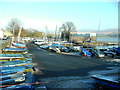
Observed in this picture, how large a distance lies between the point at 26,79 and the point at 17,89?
1.38m

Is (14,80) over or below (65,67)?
over

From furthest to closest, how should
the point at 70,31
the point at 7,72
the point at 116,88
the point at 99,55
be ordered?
1. the point at 70,31
2. the point at 99,55
3. the point at 7,72
4. the point at 116,88

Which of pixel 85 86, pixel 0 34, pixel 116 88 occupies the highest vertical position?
pixel 0 34

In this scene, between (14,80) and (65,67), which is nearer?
(14,80)

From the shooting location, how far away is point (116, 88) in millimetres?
5227

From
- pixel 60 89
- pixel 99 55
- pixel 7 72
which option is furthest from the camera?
pixel 99 55

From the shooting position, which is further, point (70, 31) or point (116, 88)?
point (70, 31)

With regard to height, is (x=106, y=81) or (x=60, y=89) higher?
(x=106, y=81)

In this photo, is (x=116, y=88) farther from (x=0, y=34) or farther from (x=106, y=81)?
(x=0, y=34)

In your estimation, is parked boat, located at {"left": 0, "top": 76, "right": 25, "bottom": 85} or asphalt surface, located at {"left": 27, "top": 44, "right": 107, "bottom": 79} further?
asphalt surface, located at {"left": 27, "top": 44, "right": 107, "bottom": 79}

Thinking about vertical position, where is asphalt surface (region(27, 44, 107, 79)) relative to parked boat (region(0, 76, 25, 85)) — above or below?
below

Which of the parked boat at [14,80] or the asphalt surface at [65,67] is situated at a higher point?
the parked boat at [14,80]

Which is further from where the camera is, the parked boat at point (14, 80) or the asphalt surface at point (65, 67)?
the asphalt surface at point (65, 67)

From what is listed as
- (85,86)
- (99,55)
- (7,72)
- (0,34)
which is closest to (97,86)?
(85,86)
